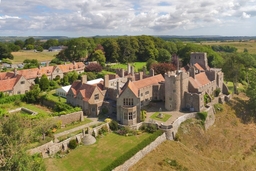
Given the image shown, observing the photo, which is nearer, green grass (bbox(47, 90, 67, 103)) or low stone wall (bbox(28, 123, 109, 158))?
low stone wall (bbox(28, 123, 109, 158))

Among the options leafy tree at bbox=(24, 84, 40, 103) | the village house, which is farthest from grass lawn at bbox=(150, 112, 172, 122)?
the village house

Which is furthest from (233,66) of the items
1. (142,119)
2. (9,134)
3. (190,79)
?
(9,134)

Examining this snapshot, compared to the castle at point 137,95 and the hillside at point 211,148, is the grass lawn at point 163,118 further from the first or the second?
the hillside at point 211,148

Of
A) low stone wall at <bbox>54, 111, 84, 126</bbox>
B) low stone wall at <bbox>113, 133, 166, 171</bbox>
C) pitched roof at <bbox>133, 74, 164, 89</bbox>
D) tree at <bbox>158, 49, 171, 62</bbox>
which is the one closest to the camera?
low stone wall at <bbox>113, 133, 166, 171</bbox>

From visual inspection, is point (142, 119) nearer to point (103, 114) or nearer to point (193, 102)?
point (103, 114)

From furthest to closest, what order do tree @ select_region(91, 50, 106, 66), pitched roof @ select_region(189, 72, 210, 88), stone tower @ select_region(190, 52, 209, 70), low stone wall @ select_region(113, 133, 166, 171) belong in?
tree @ select_region(91, 50, 106, 66), stone tower @ select_region(190, 52, 209, 70), pitched roof @ select_region(189, 72, 210, 88), low stone wall @ select_region(113, 133, 166, 171)

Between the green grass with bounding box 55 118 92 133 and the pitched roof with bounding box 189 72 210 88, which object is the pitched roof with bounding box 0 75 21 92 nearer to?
the green grass with bounding box 55 118 92 133
